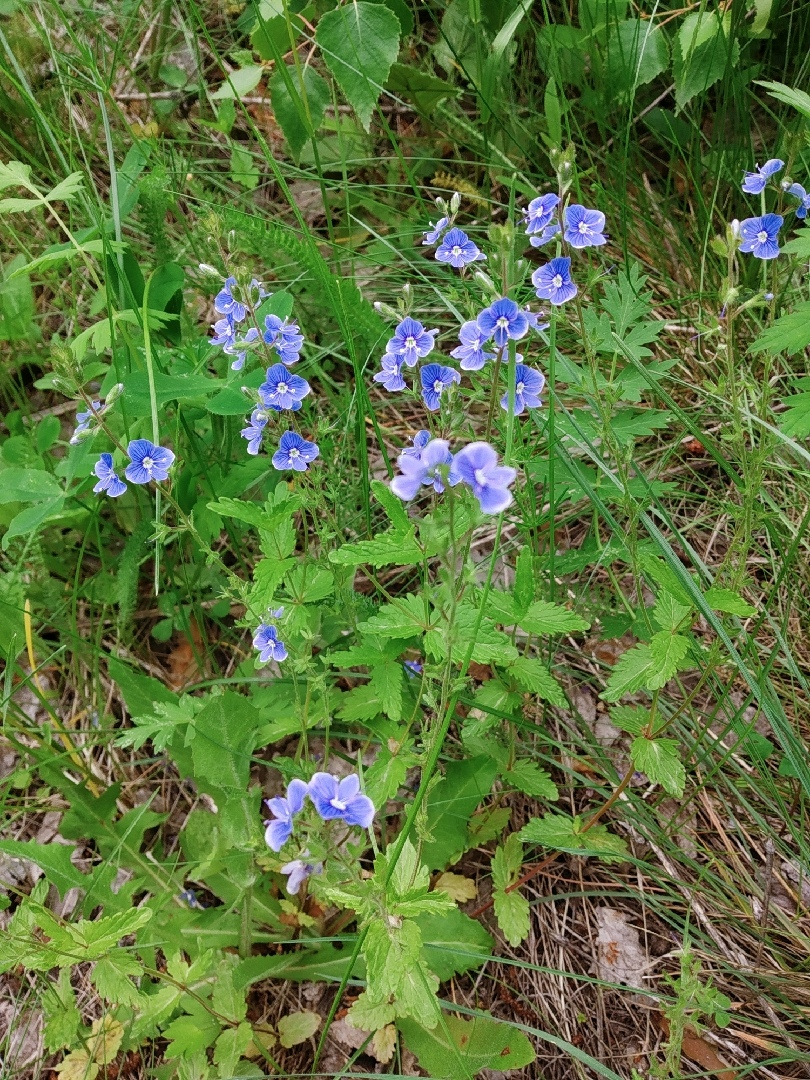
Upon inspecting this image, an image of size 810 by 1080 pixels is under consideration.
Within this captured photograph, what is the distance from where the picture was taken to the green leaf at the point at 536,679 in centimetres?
233

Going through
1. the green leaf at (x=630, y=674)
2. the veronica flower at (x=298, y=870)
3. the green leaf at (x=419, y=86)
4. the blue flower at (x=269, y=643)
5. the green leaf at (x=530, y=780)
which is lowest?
the green leaf at (x=530, y=780)

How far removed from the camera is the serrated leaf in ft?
8.26

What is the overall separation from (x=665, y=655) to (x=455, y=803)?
2.86 ft

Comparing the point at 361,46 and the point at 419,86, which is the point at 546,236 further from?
the point at 419,86

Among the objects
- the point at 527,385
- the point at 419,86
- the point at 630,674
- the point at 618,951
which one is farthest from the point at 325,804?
the point at 419,86

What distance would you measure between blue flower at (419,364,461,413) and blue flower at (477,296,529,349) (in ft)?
1.05

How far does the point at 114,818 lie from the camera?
10.4ft

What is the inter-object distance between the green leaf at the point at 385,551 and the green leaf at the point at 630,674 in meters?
0.64

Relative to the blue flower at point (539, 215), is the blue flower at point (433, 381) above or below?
below

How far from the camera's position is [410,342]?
230 cm

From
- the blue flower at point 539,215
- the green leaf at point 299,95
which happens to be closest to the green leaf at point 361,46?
the green leaf at point 299,95

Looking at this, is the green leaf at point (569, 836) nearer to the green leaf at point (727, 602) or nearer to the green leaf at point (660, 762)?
the green leaf at point (660, 762)

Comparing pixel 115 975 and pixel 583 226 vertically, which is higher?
pixel 583 226

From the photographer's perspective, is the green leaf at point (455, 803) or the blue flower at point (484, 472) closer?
the blue flower at point (484, 472)
